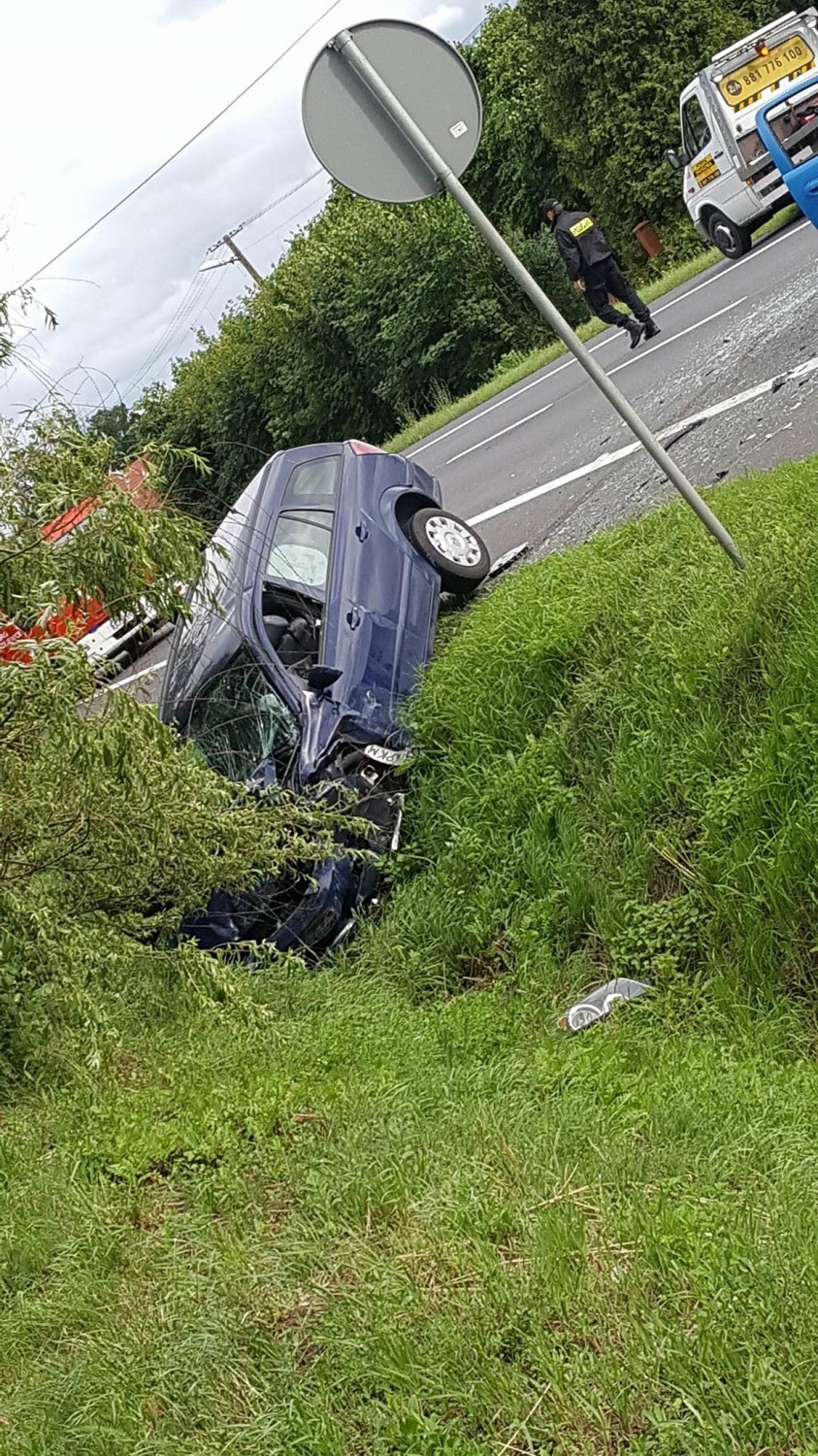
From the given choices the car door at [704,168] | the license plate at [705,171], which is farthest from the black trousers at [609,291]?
the license plate at [705,171]

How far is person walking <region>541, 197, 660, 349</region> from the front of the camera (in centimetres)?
1426

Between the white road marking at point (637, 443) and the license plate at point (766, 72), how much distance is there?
8.08 meters

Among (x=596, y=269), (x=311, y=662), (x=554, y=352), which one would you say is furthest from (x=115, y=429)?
(x=554, y=352)

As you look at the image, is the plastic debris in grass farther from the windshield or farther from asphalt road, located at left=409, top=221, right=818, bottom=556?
asphalt road, located at left=409, top=221, right=818, bottom=556

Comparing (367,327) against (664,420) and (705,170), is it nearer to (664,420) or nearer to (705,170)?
(705,170)

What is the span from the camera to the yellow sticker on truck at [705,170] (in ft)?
53.4

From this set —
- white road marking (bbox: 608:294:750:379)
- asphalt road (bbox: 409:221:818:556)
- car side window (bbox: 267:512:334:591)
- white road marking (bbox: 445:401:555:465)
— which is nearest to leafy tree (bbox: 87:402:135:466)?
car side window (bbox: 267:512:334:591)

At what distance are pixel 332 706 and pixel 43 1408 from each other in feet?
14.7

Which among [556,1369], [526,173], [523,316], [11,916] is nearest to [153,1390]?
[556,1369]

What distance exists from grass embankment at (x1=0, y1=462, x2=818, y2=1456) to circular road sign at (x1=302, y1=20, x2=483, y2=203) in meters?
2.32

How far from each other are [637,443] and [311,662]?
402 cm

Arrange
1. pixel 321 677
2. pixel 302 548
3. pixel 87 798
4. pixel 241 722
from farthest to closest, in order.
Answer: pixel 302 548
pixel 241 722
pixel 321 677
pixel 87 798

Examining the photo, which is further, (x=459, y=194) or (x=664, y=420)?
(x=664, y=420)

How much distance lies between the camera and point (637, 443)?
10.4 meters
